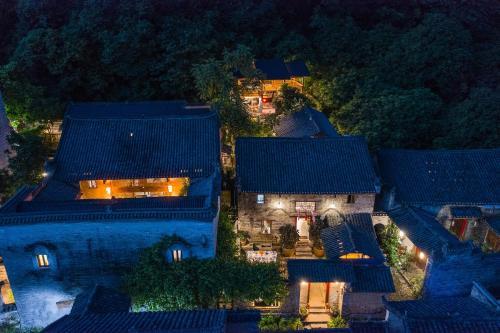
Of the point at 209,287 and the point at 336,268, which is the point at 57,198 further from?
the point at 336,268

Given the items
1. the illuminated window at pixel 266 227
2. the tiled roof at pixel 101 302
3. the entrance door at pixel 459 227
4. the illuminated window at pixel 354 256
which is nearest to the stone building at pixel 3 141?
the tiled roof at pixel 101 302

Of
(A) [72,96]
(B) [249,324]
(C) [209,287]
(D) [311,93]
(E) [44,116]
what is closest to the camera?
(B) [249,324]

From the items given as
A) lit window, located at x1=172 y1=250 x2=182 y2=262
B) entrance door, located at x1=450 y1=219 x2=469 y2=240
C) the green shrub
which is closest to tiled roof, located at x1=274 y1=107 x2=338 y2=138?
entrance door, located at x1=450 y1=219 x2=469 y2=240

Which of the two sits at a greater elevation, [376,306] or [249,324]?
[249,324]

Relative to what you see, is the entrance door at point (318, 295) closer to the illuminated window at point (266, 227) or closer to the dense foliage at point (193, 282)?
the dense foliage at point (193, 282)

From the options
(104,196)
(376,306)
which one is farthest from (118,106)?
(376,306)
